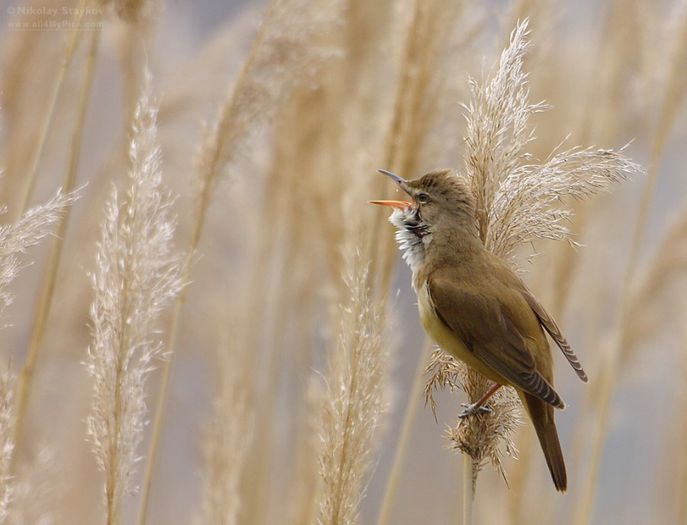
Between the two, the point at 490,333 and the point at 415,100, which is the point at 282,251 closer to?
the point at 415,100

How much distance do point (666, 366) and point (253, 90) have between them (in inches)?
105

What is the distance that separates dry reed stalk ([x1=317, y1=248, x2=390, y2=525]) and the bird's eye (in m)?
0.47

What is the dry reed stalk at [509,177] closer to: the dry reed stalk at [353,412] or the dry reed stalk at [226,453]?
the dry reed stalk at [353,412]

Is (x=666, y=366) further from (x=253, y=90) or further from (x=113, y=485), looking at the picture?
(x=113, y=485)

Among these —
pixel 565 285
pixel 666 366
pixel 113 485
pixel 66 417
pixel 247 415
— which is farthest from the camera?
pixel 666 366

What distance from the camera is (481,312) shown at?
6.25ft

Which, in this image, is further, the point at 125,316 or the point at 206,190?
the point at 206,190

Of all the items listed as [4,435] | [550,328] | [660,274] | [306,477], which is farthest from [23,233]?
[660,274]

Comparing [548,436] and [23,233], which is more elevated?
[23,233]

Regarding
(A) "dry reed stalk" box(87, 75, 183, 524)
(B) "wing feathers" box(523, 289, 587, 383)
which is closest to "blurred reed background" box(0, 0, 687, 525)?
(A) "dry reed stalk" box(87, 75, 183, 524)

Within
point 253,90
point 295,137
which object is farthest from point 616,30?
point 253,90

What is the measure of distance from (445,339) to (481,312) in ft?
0.32

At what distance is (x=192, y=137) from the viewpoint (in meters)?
3.54

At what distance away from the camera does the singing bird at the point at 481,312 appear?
1793 millimetres
